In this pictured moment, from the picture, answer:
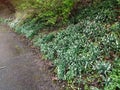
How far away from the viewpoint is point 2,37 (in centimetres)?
1820

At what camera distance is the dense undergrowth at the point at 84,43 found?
7250 mm

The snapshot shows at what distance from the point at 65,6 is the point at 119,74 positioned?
23.2ft

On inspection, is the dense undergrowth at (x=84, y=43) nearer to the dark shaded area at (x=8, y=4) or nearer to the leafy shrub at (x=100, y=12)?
the leafy shrub at (x=100, y=12)

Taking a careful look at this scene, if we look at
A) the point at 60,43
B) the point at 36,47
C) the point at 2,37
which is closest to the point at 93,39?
the point at 60,43

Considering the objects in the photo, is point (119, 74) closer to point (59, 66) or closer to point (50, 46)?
point (59, 66)

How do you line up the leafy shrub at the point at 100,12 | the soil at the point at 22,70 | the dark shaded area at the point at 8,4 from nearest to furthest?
the soil at the point at 22,70 → the leafy shrub at the point at 100,12 → the dark shaded area at the point at 8,4

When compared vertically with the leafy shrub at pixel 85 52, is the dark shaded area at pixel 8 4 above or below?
above

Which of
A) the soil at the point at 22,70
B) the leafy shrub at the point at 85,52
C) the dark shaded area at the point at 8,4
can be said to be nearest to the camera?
the leafy shrub at the point at 85,52

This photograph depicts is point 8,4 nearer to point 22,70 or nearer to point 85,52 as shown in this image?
point 22,70

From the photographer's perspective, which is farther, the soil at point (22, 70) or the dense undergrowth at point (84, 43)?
the soil at point (22, 70)

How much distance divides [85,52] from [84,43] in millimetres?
726

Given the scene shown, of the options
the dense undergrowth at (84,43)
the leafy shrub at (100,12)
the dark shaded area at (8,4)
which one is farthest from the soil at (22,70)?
the dark shaded area at (8,4)

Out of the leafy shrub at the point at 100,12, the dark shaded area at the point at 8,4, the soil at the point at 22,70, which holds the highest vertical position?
the dark shaded area at the point at 8,4

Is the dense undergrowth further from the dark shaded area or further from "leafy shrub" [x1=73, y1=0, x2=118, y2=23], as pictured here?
the dark shaded area
